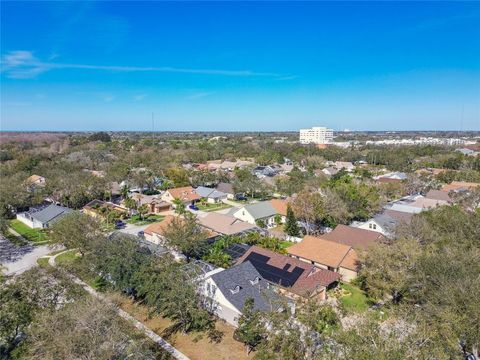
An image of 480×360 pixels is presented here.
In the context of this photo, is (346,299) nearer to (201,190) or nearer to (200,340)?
(200,340)

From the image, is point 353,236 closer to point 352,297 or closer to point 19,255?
point 352,297

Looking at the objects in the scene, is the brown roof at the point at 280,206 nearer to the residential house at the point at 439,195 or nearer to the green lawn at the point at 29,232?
the residential house at the point at 439,195

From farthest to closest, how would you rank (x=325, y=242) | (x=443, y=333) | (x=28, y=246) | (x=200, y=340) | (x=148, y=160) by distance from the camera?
(x=148, y=160) → (x=28, y=246) → (x=325, y=242) → (x=200, y=340) → (x=443, y=333)

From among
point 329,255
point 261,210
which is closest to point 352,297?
point 329,255

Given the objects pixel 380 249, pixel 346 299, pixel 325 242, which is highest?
pixel 380 249

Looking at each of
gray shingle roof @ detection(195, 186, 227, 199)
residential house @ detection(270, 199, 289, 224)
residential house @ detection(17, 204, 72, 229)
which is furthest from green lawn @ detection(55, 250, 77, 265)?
gray shingle roof @ detection(195, 186, 227, 199)

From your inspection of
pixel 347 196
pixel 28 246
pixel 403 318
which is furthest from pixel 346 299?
pixel 28 246

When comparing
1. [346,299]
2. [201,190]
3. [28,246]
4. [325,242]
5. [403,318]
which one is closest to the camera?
[403,318]
